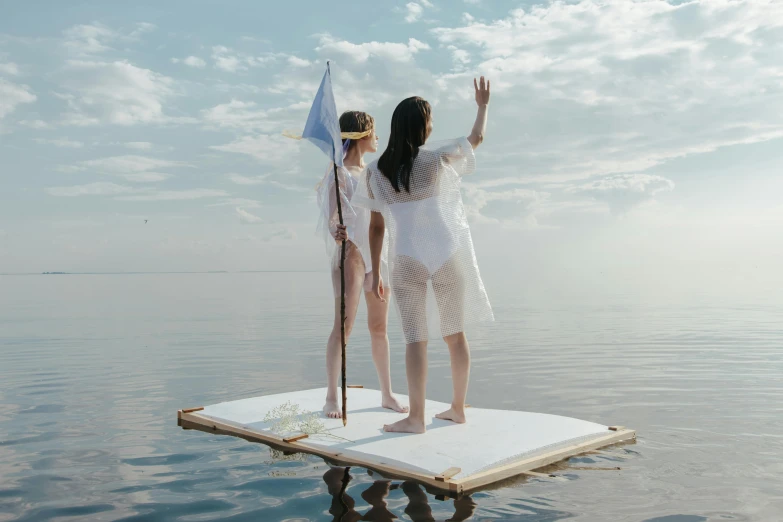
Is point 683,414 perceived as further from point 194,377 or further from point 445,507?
point 194,377

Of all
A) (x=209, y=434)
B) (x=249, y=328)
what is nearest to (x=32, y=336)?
(x=249, y=328)

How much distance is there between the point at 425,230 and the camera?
4.95 meters

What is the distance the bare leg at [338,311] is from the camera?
576cm

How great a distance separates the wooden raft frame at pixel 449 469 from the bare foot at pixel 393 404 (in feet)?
3.78

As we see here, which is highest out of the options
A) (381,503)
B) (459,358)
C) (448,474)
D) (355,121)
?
(355,121)

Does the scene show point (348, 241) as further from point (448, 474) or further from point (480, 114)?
point (448, 474)

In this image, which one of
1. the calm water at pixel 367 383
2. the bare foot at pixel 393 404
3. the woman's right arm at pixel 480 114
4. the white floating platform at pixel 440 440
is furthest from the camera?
the bare foot at pixel 393 404

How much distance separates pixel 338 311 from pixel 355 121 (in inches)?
63.0

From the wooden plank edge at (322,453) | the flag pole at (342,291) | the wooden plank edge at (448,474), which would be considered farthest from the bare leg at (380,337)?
the wooden plank edge at (448,474)

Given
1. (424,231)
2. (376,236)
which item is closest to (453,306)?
(424,231)

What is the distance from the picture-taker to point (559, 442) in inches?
196

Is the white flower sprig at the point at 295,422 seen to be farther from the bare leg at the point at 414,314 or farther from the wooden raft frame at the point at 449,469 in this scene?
the bare leg at the point at 414,314

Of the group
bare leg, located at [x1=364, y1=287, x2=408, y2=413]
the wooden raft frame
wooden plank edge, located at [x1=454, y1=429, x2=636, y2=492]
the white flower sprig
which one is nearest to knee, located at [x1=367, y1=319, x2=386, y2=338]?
bare leg, located at [x1=364, y1=287, x2=408, y2=413]

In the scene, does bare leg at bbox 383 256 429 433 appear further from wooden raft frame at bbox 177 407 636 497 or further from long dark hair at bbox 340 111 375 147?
long dark hair at bbox 340 111 375 147
